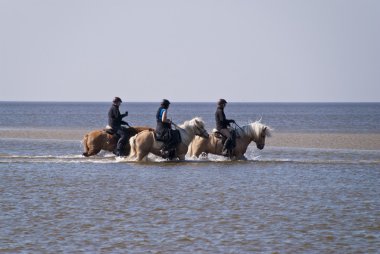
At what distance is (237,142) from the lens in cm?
2508

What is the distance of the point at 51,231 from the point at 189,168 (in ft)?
32.9

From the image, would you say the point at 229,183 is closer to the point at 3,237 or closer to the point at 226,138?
the point at 226,138

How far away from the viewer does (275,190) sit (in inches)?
715

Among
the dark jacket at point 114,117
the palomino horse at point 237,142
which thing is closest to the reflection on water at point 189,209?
the palomino horse at point 237,142

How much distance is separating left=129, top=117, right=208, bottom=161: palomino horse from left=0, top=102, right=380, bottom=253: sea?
0.31 metres

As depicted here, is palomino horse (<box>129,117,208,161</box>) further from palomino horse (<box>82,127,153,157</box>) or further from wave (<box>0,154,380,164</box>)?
palomino horse (<box>82,127,153,157</box>)

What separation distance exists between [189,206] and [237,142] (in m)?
9.55

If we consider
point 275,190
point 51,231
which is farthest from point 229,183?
point 51,231

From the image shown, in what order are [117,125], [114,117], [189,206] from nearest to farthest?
[189,206]
[114,117]
[117,125]

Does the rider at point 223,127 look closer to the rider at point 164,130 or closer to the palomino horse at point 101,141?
the rider at point 164,130

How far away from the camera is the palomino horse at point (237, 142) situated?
24.9 metres

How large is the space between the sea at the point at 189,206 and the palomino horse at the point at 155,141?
12.0 inches

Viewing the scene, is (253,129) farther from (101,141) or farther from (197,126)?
(101,141)

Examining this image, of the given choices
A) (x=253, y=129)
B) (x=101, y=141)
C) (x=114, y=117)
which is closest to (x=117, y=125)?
(x=114, y=117)
